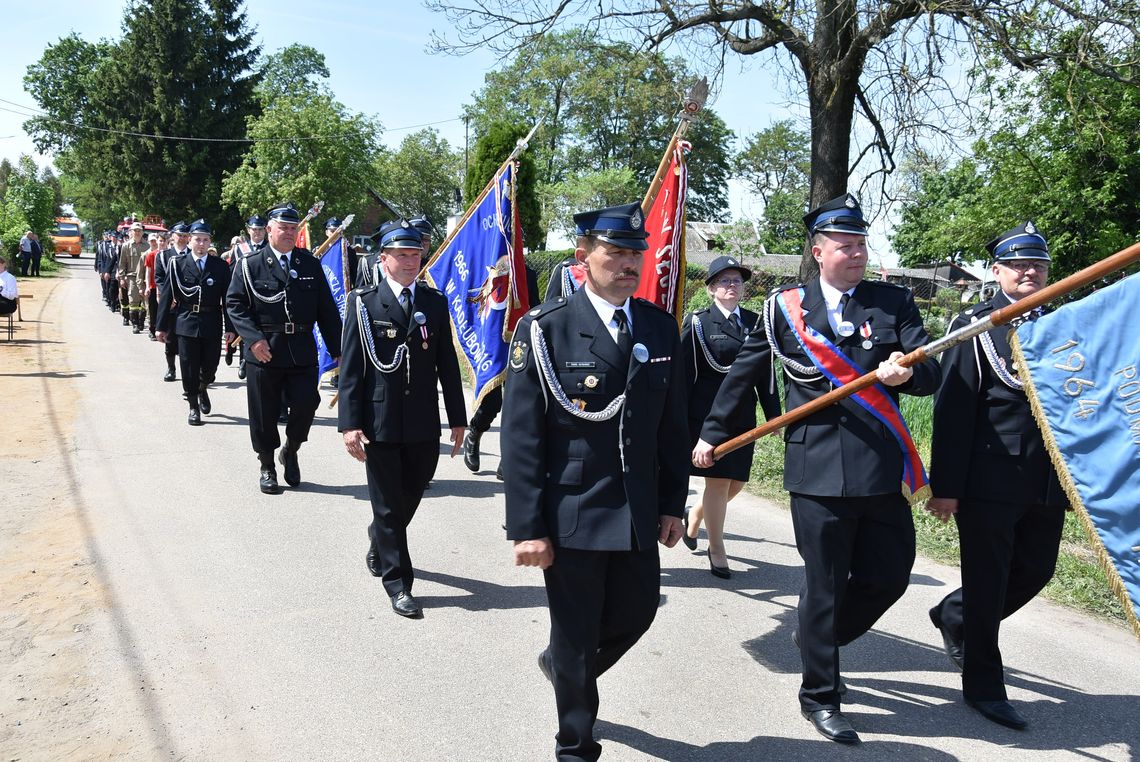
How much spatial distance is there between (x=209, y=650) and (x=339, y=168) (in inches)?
1158

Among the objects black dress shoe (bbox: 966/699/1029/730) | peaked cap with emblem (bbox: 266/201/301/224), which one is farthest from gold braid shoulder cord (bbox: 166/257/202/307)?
black dress shoe (bbox: 966/699/1029/730)

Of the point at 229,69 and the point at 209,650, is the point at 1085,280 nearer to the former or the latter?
the point at 209,650

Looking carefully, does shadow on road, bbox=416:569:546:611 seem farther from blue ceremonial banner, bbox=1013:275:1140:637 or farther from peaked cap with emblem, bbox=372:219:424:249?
blue ceremonial banner, bbox=1013:275:1140:637

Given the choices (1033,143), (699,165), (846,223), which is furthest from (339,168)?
(699,165)

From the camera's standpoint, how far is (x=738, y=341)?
19.2 feet

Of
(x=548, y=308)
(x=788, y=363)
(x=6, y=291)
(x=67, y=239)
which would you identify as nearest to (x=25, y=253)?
(x=6, y=291)

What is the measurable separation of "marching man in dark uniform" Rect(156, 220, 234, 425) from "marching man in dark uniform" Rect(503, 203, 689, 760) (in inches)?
316

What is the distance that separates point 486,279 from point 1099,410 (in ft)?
Result: 17.8

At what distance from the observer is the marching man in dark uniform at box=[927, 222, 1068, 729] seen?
397 cm

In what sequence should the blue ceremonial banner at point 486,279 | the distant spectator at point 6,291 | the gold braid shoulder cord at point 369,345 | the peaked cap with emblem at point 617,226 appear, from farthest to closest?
the distant spectator at point 6,291, the blue ceremonial banner at point 486,279, the gold braid shoulder cord at point 369,345, the peaked cap with emblem at point 617,226

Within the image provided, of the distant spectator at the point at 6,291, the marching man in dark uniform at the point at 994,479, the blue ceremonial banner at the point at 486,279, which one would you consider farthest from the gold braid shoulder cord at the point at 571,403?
the distant spectator at the point at 6,291

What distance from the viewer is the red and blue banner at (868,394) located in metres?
3.89

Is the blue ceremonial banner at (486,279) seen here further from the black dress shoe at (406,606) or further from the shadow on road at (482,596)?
the black dress shoe at (406,606)

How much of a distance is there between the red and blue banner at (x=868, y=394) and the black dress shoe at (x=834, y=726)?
987mm
